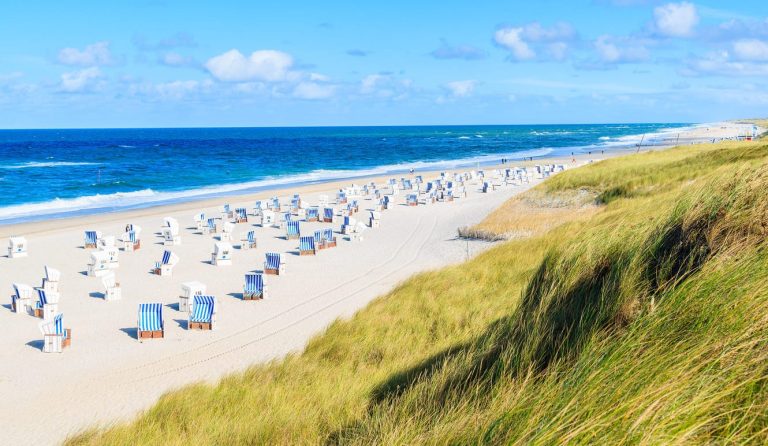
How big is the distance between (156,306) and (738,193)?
1105cm

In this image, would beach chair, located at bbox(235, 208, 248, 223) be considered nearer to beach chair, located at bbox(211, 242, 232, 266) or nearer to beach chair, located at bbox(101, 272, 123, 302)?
beach chair, located at bbox(211, 242, 232, 266)

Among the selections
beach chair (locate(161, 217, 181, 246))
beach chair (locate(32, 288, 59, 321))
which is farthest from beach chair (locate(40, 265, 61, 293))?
beach chair (locate(161, 217, 181, 246))

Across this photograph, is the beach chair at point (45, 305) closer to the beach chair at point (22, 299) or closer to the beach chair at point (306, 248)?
the beach chair at point (22, 299)

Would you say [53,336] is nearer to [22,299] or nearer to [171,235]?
[22,299]

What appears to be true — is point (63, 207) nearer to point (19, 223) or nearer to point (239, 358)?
point (19, 223)

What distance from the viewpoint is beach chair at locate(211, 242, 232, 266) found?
2023cm

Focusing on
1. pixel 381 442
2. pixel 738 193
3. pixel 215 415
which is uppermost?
pixel 738 193

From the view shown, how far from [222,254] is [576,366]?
695 inches

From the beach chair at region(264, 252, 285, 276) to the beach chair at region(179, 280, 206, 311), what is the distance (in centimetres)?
412

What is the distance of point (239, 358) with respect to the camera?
11.9m

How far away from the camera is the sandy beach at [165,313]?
1033 centimetres

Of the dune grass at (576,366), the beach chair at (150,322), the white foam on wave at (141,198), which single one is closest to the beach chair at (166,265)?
the beach chair at (150,322)

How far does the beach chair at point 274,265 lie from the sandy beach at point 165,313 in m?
0.43

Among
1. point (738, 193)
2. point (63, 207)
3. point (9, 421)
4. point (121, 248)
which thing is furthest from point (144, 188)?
point (738, 193)
